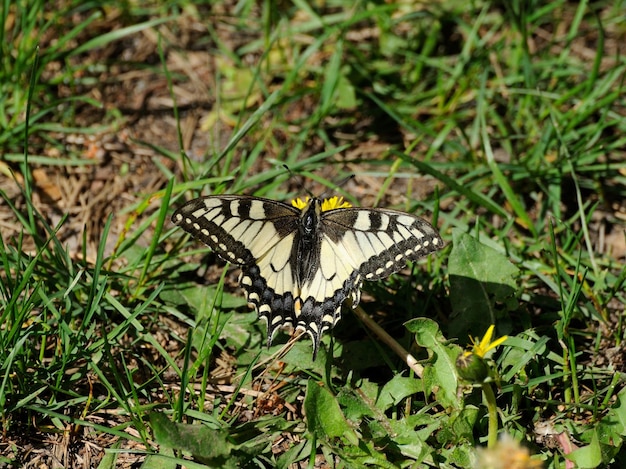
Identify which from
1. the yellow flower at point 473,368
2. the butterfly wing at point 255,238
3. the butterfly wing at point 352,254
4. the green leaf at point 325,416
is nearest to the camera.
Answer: the yellow flower at point 473,368

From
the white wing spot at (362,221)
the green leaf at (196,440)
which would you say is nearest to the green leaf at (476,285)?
the white wing spot at (362,221)

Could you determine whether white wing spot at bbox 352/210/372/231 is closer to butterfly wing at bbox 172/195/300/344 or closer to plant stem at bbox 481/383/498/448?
butterfly wing at bbox 172/195/300/344

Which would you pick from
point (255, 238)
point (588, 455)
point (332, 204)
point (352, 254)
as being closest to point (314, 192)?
point (332, 204)

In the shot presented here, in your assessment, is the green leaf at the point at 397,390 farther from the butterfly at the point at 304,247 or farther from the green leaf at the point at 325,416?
the butterfly at the point at 304,247

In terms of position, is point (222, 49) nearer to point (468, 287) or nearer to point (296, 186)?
point (296, 186)

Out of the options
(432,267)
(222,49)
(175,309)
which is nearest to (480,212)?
(432,267)

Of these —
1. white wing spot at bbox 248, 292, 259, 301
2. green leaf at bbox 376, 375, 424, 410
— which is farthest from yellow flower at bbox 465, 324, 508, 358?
white wing spot at bbox 248, 292, 259, 301
